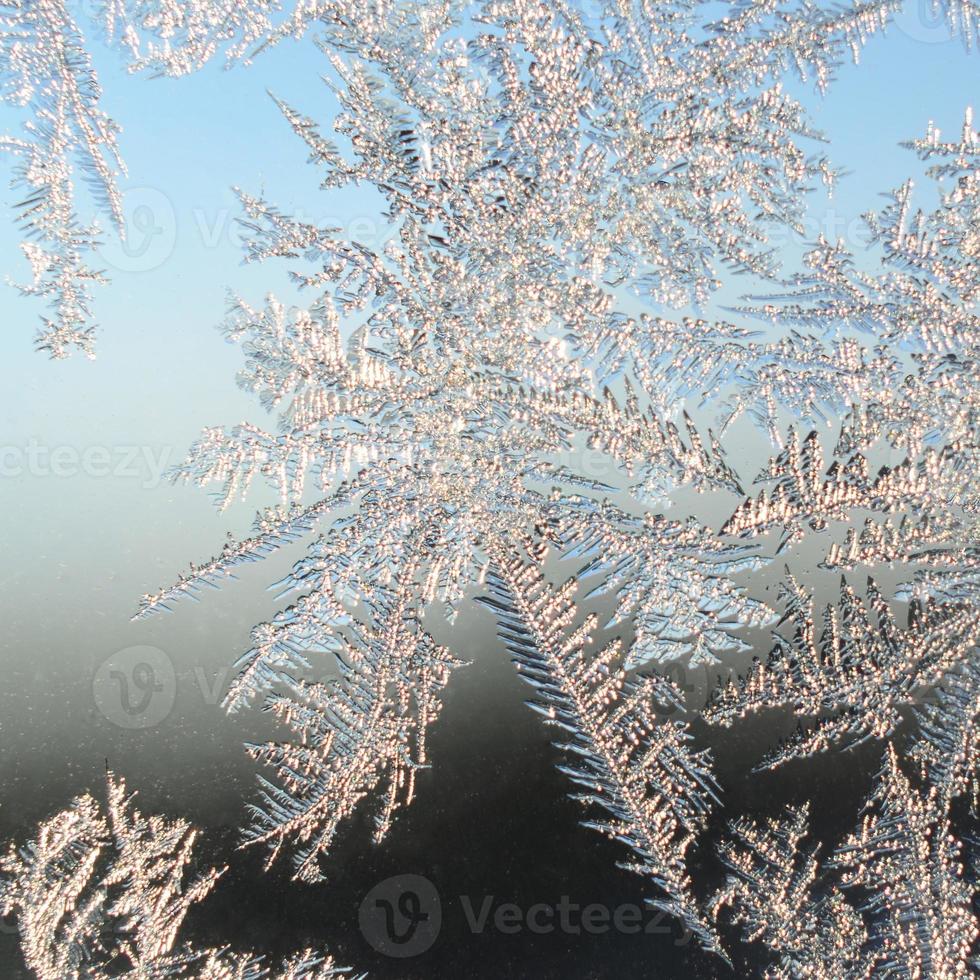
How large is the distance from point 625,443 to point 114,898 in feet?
1.35

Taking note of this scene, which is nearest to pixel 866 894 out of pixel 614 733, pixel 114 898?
pixel 614 733

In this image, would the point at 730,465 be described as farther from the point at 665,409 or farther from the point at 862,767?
the point at 862,767

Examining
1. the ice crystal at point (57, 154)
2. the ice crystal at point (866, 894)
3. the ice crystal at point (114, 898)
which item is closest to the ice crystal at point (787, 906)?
the ice crystal at point (866, 894)

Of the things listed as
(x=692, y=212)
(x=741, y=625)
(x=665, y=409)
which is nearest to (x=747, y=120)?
(x=692, y=212)

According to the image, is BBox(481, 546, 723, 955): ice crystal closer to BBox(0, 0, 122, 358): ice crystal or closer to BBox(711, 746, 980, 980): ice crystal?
BBox(711, 746, 980, 980): ice crystal

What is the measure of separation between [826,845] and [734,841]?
2.4 inches

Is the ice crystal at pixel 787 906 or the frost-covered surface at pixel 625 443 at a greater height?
the frost-covered surface at pixel 625 443

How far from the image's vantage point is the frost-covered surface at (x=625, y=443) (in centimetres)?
42

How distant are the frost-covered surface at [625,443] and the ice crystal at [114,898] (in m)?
0.01

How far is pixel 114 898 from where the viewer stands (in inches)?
16.5

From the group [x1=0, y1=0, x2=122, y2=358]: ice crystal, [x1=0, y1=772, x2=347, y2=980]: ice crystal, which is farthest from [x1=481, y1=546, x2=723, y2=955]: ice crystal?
[x1=0, y1=0, x2=122, y2=358]: ice crystal

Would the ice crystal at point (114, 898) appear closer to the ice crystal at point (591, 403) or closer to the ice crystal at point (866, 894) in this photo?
the ice crystal at point (591, 403)

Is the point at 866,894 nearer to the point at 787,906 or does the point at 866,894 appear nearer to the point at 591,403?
the point at 787,906

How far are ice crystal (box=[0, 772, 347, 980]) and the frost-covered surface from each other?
0.01 meters
